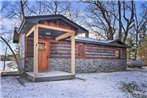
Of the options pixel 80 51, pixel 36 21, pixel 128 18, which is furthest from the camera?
pixel 128 18

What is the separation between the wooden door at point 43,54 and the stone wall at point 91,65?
418 mm

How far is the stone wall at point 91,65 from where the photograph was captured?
11.6m

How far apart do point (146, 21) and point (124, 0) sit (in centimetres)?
495

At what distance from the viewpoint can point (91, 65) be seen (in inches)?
523

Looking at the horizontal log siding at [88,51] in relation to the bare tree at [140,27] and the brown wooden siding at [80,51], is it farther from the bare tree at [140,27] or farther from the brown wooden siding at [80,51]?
the bare tree at [140,27]

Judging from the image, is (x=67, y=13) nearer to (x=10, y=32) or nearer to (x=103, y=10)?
(x=103, y=10)

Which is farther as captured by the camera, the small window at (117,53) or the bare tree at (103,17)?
the bare tree at (103,17)

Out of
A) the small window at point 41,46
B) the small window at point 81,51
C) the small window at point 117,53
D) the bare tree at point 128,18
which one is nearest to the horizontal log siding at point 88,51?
the small window at point 81,51

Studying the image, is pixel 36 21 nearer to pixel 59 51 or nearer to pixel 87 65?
pixel 59 51

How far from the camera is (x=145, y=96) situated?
19.4ft

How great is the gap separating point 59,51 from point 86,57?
2.41 m

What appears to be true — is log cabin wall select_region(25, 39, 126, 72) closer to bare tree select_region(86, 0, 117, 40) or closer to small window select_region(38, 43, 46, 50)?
small window select_region(38, 43, 46, 50)

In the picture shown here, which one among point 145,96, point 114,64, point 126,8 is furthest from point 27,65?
point 126,8

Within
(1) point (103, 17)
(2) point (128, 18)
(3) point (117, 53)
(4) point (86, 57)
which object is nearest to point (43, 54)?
(4) point (86, 57)
